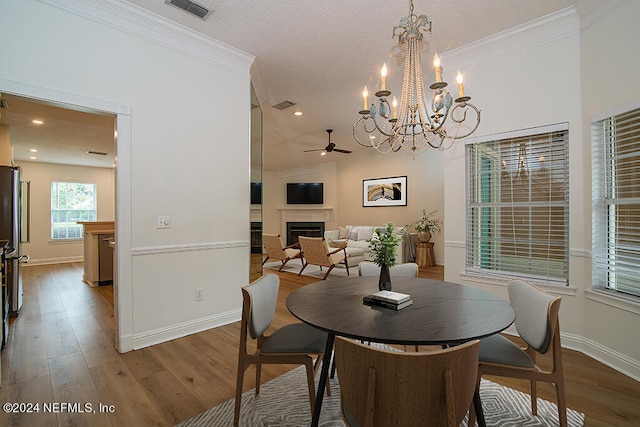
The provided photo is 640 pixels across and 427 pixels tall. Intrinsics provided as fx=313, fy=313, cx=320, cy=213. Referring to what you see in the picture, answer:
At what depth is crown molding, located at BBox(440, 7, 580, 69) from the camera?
268 cm

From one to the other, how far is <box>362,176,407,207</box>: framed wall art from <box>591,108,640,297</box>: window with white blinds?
17.9 ft

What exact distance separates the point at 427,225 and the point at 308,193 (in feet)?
13.0

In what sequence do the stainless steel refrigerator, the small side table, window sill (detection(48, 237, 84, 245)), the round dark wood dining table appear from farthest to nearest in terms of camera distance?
window sill (detection(48, 237, 84, 245)), the small side table, the stainless steel refrigerator, the round dark wood dining table

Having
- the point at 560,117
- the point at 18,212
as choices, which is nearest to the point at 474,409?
the point at 560,117

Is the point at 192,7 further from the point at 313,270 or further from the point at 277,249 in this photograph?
the point at 313,270

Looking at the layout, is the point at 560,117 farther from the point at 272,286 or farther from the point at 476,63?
the point at 272,286

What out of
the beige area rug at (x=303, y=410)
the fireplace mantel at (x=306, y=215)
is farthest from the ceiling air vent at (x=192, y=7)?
the fireplace mantel at (x=306, y=215)

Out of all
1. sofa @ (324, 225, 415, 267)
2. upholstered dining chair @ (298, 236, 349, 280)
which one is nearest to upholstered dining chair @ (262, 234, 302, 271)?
upholstered dining chair @ (298, 236, 349, 280)

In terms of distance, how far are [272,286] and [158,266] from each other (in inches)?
58.2

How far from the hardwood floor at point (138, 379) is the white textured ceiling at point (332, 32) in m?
2.90

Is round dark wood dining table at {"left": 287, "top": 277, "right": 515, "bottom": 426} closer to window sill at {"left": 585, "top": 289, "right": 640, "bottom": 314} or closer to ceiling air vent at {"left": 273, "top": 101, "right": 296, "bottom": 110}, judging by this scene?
window sill at {"left": 585, "top": 289, "right": 640, "bottom": 314}

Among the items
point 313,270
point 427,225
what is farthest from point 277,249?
point 427,225

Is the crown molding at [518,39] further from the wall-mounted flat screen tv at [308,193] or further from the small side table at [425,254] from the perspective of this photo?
the wall-mounted flat screen tv at [308,193]

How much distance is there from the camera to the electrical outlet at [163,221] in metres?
2.87
